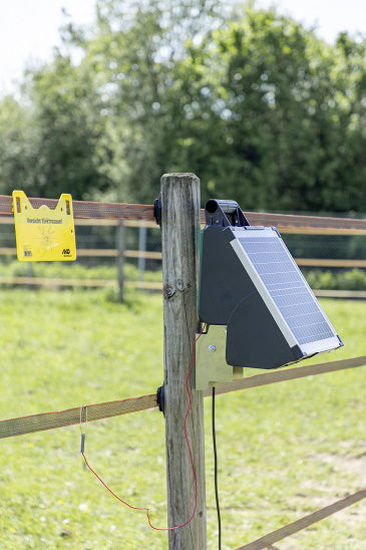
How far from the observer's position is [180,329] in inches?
85.5

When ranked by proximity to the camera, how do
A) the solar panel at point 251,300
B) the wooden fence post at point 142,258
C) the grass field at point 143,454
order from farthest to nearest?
the wooden fence post at point 142,258 → the grass field at point 143,454 → the solar panel at point 251,300

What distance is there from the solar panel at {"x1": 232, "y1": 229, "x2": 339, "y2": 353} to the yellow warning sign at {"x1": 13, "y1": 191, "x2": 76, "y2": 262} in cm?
49

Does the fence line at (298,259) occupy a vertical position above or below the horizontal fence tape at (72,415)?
below

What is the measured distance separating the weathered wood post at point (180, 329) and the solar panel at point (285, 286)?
205 mm

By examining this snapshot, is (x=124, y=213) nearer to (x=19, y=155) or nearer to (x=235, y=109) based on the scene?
(x=235, y=109)

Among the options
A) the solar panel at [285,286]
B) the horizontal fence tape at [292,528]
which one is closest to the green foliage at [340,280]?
the horizontal fence tape at [292,528]

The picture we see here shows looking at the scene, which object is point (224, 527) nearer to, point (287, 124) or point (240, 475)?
point (240, 475)

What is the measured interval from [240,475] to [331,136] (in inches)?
720

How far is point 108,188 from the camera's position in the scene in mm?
26578

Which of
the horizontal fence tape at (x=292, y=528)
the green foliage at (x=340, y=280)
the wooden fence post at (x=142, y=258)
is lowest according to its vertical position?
the green foliage at (x=340, y=280)

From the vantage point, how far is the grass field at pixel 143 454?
363cm

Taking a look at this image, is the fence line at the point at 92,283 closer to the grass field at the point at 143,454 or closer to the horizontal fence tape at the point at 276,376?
the grass field at the point at 143,454

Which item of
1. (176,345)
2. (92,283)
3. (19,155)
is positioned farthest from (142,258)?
(19,155)

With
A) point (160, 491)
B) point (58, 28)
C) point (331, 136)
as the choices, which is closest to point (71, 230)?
point (160, 491)
